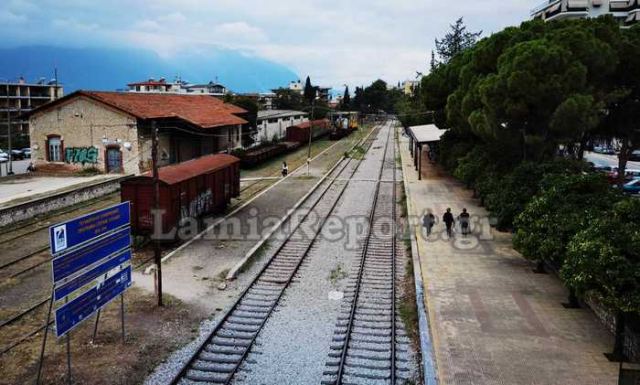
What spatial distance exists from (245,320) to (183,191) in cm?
855

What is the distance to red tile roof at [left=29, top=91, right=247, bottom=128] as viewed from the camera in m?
35.0

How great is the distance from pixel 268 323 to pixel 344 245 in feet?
25.5

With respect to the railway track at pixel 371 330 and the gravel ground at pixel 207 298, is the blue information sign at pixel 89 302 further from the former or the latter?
the railway track at pixel 371 330

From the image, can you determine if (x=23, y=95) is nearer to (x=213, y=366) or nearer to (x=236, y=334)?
(x=236, y=334)

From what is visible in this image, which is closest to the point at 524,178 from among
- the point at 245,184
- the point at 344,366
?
the point at 344,366

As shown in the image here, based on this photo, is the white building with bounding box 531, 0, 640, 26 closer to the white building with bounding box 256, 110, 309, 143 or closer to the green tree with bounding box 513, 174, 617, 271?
the white building with bounding box 256, 110, 309, 143

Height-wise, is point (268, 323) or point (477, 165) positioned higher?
point (477, 165)

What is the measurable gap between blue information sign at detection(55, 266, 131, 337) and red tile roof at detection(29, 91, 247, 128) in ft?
77.4

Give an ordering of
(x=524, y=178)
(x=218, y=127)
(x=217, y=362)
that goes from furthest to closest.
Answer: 1. (x=218, y=127)
2. (x=524, y=178)
3. (x=217, y=362)

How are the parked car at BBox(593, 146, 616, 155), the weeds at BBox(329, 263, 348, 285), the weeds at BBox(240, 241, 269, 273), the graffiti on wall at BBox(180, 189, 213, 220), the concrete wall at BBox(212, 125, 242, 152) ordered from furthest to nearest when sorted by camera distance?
the parked car at BBox(593, 146, 616, 155) < the concrete wall at BBox(212, 125, 242, 152) < the graffiti on wall at BBox(180, 189, 213, 220) < the weeds at BBox(240, 241, 269, 273) < the weeds at BBox(329, 263, 348, 285)

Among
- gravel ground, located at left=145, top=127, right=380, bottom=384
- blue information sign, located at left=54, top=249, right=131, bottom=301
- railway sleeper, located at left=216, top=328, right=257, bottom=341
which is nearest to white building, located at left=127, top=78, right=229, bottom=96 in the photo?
gravel ground, located at left=145, top=127, right=380, bottom=384

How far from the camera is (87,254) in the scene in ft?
36.6

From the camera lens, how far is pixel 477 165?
2558cm

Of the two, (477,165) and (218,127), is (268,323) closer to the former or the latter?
(477,165)
